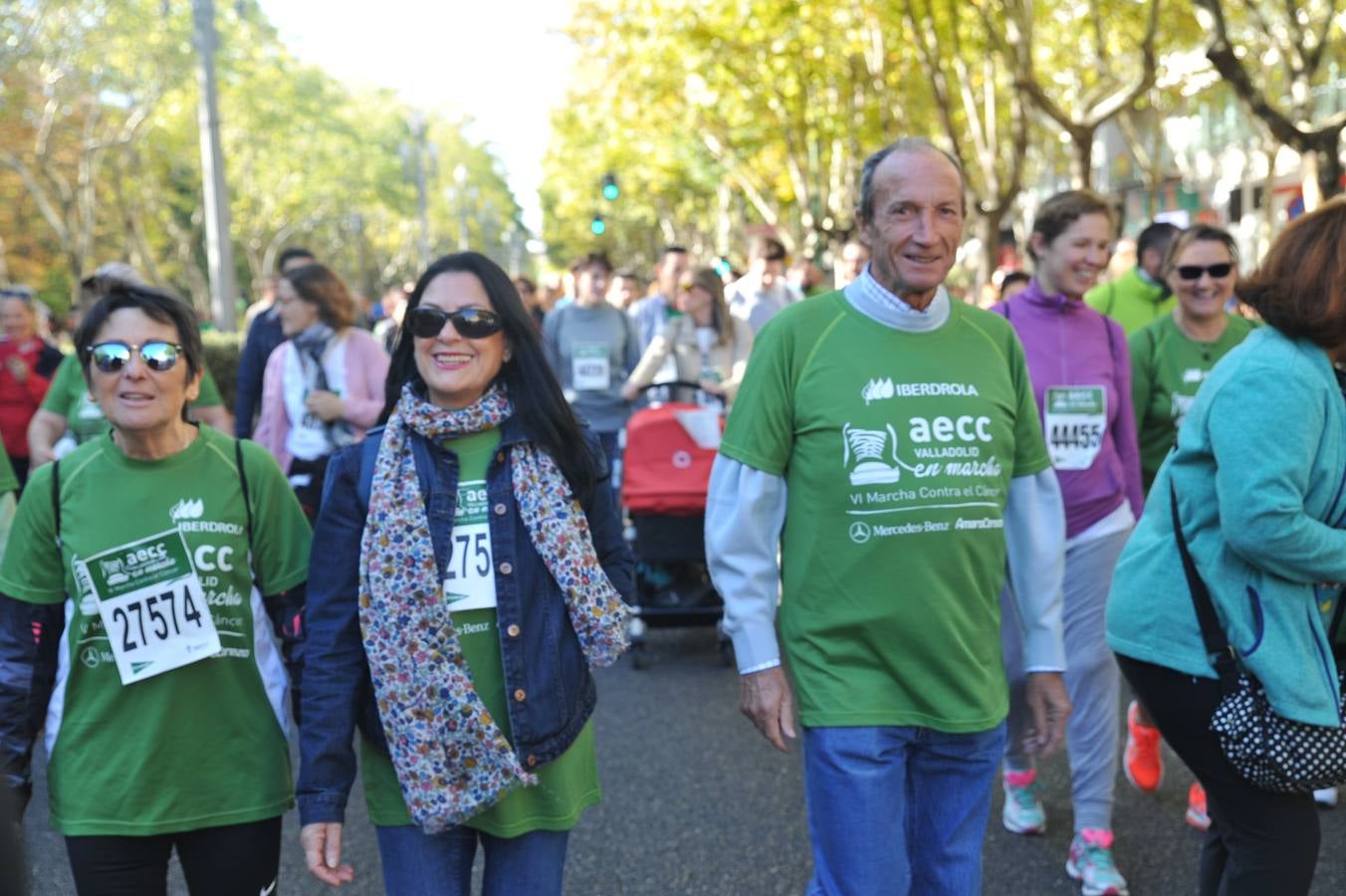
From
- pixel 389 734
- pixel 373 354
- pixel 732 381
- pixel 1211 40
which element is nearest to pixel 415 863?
pixel 389 734

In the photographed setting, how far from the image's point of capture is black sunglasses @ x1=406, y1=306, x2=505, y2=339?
2.99 m

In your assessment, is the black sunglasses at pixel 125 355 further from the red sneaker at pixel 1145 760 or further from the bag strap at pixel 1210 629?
the red sneaker at pixel 1145 760

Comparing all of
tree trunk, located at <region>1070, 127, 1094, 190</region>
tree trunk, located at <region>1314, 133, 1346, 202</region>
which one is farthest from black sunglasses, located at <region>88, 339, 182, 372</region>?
tree trunk, located at <region>1070, 127, 1094, 190</region>

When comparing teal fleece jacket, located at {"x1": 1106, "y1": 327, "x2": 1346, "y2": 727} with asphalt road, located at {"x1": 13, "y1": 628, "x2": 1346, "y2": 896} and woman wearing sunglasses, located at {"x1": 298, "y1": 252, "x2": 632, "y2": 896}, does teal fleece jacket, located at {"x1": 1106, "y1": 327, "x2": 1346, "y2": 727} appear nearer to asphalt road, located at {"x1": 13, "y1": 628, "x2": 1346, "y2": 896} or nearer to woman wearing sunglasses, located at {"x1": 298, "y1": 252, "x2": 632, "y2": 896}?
woman wearing sunglasses, located at {"x1": 298, "y1": 252, "x2": 632, "y2": 896}

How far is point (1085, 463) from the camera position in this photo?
4625 mm

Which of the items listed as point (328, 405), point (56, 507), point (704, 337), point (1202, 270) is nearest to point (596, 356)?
point (704, 337)

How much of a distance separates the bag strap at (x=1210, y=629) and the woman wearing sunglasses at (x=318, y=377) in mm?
4350

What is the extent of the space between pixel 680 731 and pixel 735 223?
45.6m

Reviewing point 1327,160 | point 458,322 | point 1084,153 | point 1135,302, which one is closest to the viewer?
point 458,322

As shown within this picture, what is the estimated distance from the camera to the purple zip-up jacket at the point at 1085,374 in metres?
4.65

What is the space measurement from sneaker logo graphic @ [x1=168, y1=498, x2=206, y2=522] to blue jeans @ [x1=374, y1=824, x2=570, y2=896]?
0.80 meters

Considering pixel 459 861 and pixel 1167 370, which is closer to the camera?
pixel 459 861

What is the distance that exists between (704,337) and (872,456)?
645 cm

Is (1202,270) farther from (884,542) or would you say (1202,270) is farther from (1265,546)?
(884,542)
